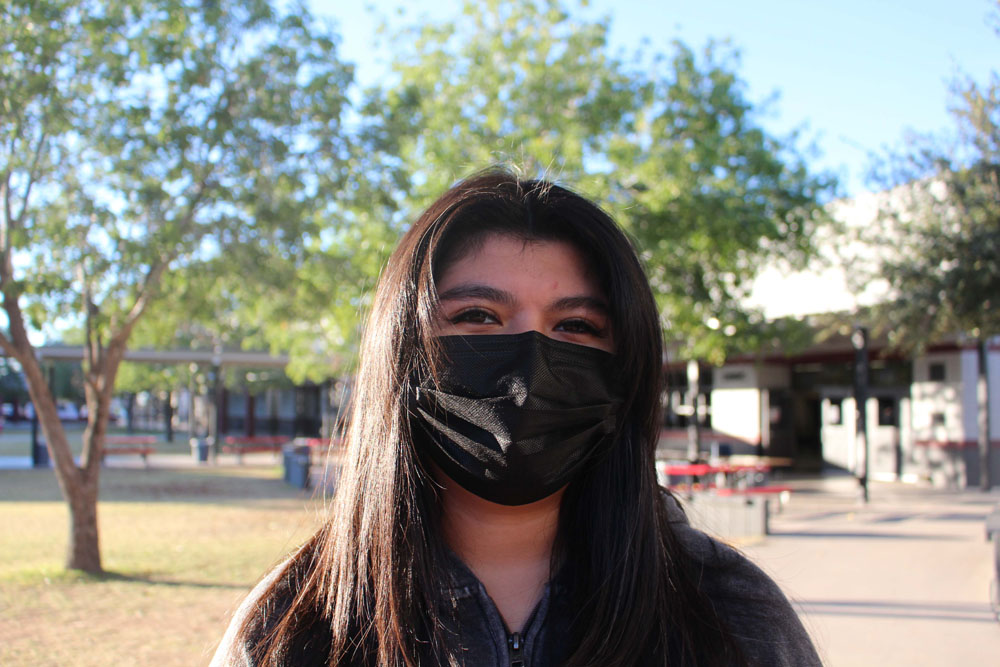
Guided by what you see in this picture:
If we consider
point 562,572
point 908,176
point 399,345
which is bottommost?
point 562,572

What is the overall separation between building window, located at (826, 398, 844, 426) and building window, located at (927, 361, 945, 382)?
272 cm

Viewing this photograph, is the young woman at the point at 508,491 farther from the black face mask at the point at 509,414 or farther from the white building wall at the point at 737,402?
the white building wall at the point at 737,402

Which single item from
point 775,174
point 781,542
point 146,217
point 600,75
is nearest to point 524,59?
point 600,75

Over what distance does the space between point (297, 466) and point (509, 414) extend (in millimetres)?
17455

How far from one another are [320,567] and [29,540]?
34.4 ft

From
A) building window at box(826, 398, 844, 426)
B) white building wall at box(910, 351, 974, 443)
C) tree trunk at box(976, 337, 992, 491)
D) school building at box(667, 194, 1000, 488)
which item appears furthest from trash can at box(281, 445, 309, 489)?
tree trunk at box(976, 337, 992, 491)

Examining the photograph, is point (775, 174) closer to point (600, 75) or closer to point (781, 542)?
point (600, 75)

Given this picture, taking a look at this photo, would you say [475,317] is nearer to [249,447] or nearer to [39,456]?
[39,456]

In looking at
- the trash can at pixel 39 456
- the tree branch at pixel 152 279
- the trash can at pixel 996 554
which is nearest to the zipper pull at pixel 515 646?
the trash can at pixel 996 554

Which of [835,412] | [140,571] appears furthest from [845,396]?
[140,571]

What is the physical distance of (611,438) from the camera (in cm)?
171

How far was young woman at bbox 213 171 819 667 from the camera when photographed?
1496 mm

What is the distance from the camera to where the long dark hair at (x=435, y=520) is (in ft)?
4.87

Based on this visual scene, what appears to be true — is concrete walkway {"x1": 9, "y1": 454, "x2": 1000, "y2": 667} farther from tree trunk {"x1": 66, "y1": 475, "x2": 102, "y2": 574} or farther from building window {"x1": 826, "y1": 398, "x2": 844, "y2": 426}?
tree trunk {"x1": 66, "y1": 475, "x2": 102, "y2": 574}
